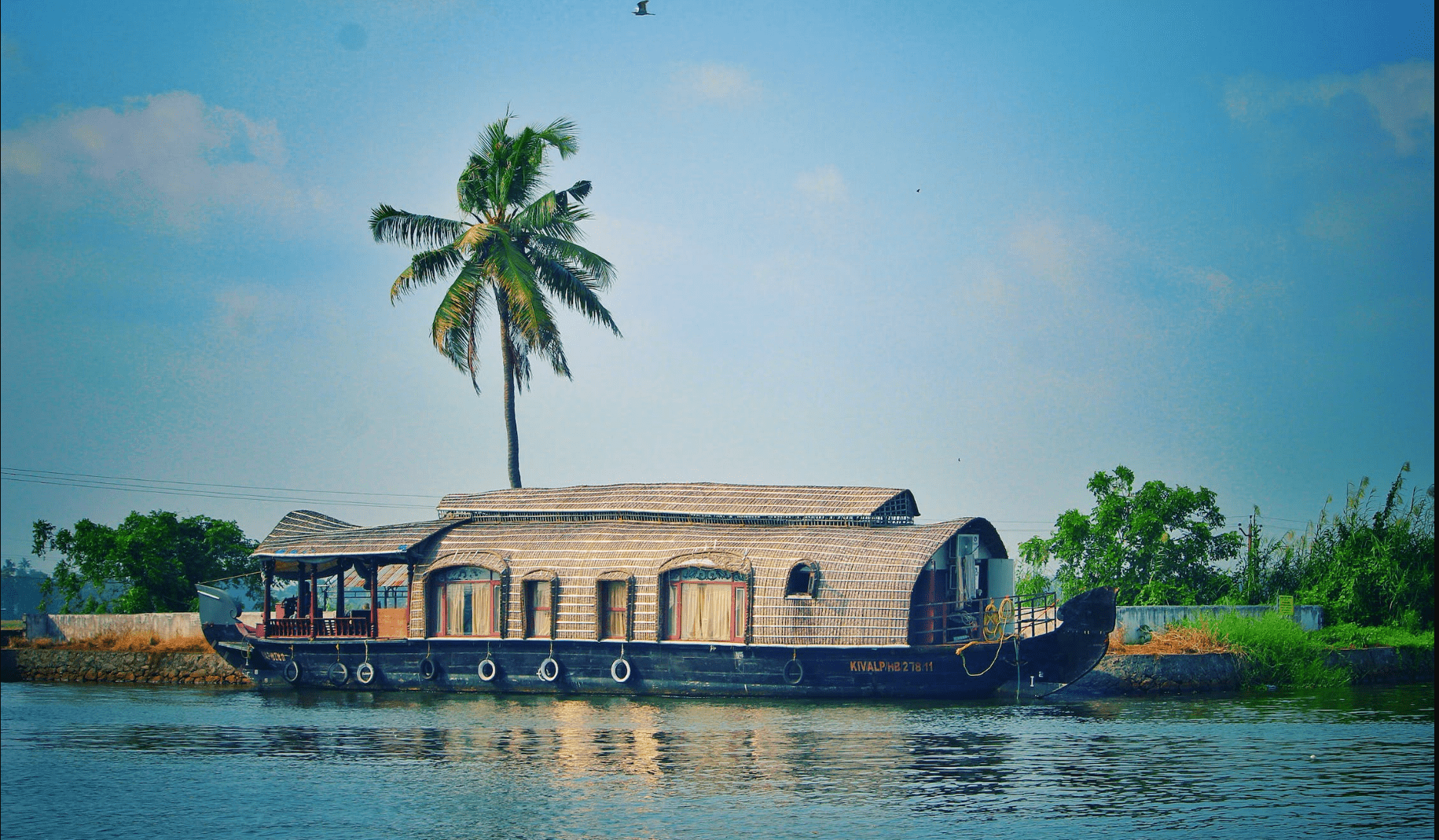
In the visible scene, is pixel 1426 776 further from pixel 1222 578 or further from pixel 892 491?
pixel 1222 578

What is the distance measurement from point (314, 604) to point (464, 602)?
3.86 metres

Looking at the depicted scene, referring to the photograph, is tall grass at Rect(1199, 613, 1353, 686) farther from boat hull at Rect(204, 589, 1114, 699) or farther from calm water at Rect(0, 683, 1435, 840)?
boat hull at Rect(204, 589, 1114, 699)

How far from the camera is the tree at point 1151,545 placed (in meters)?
28.8

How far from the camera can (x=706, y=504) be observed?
76.1 ft

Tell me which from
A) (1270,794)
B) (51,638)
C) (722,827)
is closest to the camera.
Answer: (722,827)

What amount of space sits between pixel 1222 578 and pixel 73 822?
2362cm

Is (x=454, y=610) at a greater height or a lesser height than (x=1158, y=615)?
greater

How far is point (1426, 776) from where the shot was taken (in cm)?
1417

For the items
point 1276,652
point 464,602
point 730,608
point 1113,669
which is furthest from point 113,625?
point 1276,652

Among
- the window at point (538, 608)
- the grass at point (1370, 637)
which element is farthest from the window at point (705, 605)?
the grass at point (1370, 637)

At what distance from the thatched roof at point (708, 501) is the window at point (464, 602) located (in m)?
1.67

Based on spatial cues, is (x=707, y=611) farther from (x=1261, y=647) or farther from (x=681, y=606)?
(x=1261, y=647)

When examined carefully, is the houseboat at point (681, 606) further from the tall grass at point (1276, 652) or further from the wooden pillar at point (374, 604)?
the tall grass at point (1276, 652)

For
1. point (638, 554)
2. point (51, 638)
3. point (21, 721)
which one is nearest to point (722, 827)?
point (638, 554)
